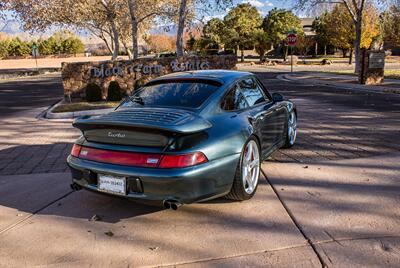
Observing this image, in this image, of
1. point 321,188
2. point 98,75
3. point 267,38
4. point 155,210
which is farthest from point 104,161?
point 267,38

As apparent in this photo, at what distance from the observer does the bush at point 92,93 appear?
1321cm

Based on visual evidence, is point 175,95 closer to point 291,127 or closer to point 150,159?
point 150,159

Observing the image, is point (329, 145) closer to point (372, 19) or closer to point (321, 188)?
A: point (321, 188)

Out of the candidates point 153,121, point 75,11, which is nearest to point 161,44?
point 75,11

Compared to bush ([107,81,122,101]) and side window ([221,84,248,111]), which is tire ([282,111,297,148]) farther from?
bush ([107,81,122,101])

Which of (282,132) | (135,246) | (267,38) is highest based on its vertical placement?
(267,38)

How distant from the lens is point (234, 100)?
434cm

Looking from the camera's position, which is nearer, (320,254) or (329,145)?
(320,254)

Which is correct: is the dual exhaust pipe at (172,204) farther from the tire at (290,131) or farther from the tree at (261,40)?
the tree at (261,40)

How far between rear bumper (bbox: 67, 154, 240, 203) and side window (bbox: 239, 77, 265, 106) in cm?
128

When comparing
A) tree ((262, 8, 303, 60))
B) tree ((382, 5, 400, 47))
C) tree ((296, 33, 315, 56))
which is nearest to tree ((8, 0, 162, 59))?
tree ((262, 8, 303, 60))

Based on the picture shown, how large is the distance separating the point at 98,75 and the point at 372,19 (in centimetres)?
3532

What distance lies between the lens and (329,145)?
6.34 meters

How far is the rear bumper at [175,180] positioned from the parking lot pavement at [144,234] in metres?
0.36
